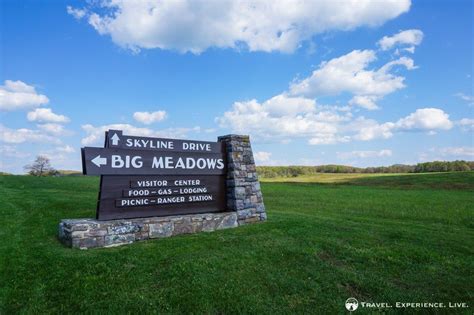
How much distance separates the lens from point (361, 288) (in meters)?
6.29

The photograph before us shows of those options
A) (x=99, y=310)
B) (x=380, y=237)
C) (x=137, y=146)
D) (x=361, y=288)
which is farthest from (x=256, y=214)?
(x=99, y=310)

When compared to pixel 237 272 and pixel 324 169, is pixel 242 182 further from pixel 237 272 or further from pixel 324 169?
pixel 324 169

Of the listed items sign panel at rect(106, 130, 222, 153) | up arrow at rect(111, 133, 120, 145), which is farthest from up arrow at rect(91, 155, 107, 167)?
up arrow at rect(111, 133, 120, 145)

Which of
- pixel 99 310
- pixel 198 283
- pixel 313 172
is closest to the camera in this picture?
pixel 99 310

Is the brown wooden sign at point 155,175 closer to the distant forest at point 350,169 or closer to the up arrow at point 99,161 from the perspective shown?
the up arrow at point 99,161

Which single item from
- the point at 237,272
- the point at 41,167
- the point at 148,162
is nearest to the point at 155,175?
the point at 148,162

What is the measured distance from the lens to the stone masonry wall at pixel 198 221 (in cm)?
801

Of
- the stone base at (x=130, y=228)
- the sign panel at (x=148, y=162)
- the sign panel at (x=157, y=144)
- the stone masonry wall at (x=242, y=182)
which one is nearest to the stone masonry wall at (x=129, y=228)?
the stone base at (x=130, y=228)

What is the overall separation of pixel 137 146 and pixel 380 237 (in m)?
7.83

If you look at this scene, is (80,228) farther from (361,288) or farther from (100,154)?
(361,288)

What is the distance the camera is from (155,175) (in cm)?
956

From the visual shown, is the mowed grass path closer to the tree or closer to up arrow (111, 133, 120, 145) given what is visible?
up arrow (111, 133, 120, 145)

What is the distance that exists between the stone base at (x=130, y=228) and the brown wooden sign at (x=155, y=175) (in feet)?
1.26

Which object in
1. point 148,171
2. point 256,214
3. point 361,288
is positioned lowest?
point 361,288
